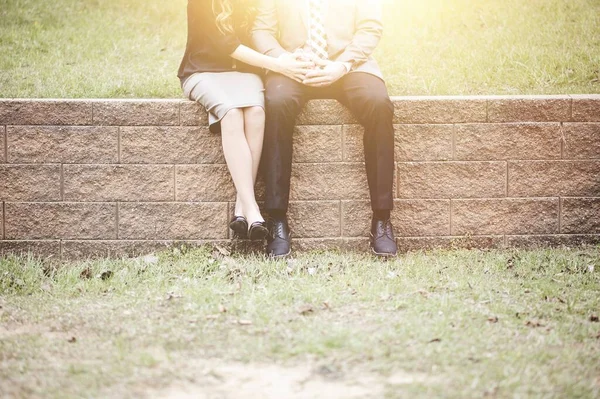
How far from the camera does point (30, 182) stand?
445 cm

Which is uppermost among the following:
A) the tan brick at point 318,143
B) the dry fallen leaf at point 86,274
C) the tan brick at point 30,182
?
the tan brick at point 318,143

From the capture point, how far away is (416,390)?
7.94 ft

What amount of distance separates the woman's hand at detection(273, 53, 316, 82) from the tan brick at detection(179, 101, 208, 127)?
0.51 meters

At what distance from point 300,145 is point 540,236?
1.63 metres

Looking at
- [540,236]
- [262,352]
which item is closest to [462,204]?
[540,236]

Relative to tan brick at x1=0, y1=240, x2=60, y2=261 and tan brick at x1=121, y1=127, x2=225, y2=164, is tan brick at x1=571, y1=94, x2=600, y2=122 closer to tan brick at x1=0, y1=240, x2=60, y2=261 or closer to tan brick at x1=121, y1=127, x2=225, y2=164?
tan brick at x1=121, y1=127, x2=225, y2=164

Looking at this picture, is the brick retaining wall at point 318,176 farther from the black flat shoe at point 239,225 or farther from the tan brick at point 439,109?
the black flat shoe at point 239,225

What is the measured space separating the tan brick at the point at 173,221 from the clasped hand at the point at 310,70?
900 millimetres

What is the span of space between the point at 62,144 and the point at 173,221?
2.68ft

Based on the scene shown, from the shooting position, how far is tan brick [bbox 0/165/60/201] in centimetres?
444

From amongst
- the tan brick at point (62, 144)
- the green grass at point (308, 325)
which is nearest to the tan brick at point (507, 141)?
the green grass at point (308, 325)

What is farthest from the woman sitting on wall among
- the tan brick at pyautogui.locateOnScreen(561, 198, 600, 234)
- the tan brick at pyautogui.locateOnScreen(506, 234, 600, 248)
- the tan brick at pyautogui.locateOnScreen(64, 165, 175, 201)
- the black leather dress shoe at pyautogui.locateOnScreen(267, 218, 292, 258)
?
the tan brick at pyautogui.locateOnScreen(561, 198, 600, 234)

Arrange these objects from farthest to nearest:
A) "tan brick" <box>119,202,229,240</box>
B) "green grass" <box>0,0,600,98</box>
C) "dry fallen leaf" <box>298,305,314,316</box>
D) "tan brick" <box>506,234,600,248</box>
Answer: "green grass" <box>0,0,600,98</box> < "tan brick" <box>506,234,600,248</box> < "tan brick" <box>119,202,229,240</box> < "dry fallen leaf" <box>298,305,314,316</box>

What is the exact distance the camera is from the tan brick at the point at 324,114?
14.6ft
